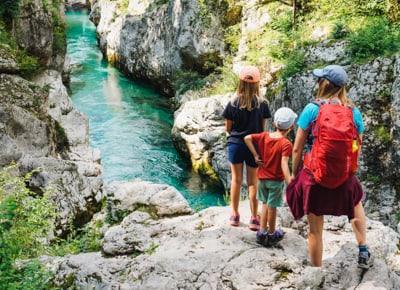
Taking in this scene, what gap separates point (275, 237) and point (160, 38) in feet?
65.7

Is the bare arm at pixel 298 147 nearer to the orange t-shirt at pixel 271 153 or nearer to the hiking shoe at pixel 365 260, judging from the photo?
the orange t-shirt at pixel 271 153

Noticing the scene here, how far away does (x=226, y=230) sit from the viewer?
6.35 meters

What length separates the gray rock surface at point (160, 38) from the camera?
20.7 meters

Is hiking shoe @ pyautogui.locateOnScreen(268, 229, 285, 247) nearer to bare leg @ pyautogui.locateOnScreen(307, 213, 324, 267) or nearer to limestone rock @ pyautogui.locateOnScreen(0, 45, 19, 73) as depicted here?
bare leg @ pyautogui.locateOnScreen(307, 213, 324, 267)

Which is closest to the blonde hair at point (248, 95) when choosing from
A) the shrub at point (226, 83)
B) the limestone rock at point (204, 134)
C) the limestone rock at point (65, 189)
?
the limestone rock at point (65, 189)

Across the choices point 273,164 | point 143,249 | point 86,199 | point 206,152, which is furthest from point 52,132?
point 273,164

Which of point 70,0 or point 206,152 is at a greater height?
point 70,0

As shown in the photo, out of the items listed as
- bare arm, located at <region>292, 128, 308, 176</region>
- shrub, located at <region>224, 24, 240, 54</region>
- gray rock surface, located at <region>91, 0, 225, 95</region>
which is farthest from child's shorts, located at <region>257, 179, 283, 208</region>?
gray rock surface, located at <region>91, 0, 225, 95</region>

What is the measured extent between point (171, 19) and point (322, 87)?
1949 centimetres

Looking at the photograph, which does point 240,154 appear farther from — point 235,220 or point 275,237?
point 275,237

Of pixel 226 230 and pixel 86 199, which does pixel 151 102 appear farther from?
pixel 226 230

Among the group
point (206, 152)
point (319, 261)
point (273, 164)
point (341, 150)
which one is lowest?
point (206, 152)

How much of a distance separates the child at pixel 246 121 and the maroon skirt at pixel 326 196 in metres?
1.33

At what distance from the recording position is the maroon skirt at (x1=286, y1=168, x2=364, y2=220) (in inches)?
185
